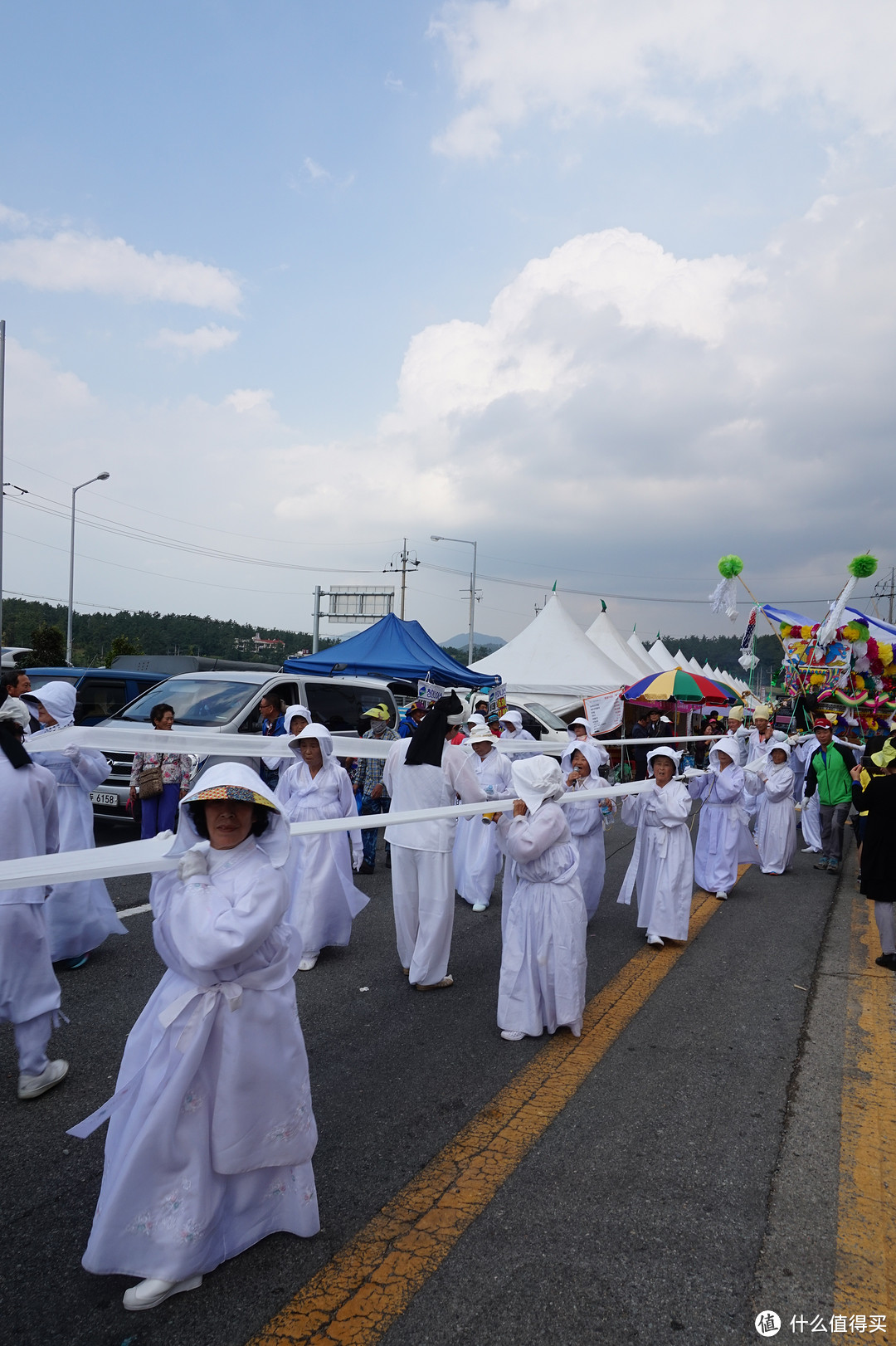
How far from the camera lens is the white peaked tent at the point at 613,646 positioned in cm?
2820

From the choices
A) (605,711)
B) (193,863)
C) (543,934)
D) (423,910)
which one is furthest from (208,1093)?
(605,711)

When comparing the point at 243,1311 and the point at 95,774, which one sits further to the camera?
the point at 95,774

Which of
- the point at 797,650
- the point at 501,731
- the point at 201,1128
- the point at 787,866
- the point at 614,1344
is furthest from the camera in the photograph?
the point at 797,650

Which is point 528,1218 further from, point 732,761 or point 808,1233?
point 732,761

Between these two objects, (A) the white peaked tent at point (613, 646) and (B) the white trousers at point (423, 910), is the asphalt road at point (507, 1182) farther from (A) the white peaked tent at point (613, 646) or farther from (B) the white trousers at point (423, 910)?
(A) the white peaked tent at point (613, 646)

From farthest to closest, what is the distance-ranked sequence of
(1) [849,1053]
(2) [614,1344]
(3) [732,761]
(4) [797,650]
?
(4) [797,650], (3) [732,761], (1) [849,1053], (2) [614,1344]

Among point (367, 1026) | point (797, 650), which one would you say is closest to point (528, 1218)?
point (367, 1026)

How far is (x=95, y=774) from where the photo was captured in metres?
5.64

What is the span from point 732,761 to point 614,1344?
6518 millimetres

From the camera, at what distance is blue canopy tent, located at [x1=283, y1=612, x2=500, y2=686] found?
15.8m

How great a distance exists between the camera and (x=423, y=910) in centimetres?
523

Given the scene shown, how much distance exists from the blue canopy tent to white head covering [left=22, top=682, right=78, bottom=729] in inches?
370

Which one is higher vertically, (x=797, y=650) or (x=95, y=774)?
(x=797, y=650)

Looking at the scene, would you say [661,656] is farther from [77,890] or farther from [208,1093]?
[208,1093]
